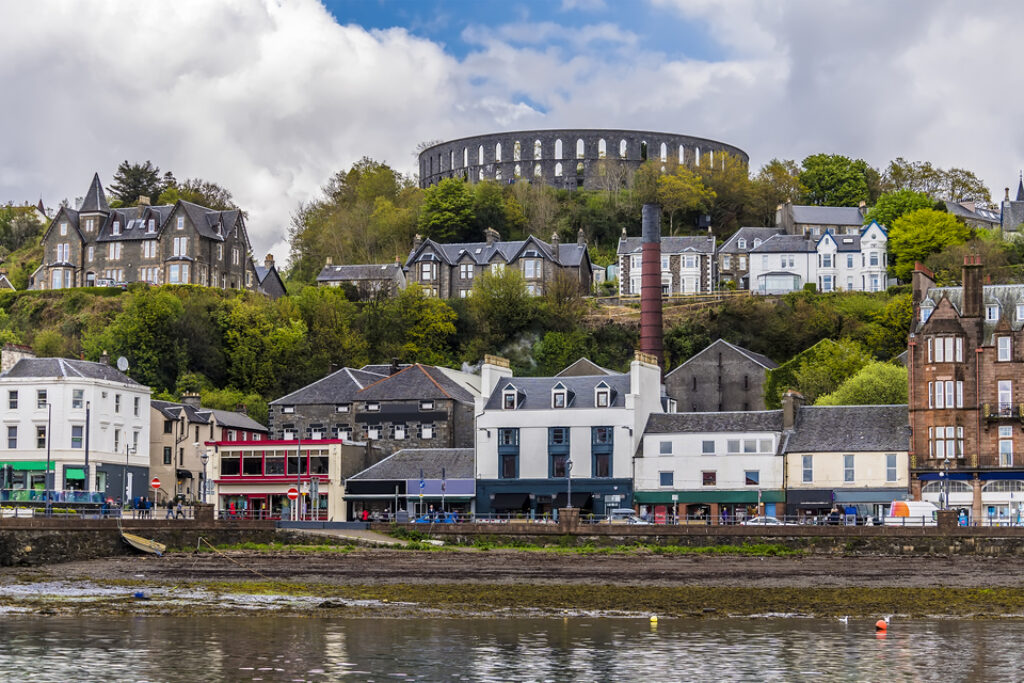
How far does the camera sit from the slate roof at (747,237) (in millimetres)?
123875

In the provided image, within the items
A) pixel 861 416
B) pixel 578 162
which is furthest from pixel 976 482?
pixel 578 162

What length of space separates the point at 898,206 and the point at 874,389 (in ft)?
151

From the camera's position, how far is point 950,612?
4703 cm

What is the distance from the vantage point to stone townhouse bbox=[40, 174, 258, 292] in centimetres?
11762

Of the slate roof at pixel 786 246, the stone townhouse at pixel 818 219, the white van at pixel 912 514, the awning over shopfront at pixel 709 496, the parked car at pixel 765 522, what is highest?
the stone townhouse at pixel 818 219

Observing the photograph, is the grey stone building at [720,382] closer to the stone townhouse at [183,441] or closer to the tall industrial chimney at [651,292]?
the tall industrial chimney at [651,292]

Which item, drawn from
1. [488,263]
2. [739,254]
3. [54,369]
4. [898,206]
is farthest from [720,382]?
[54,369]

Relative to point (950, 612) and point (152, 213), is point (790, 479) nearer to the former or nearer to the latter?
point (950, 612)

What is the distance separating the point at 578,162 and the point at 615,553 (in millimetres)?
→ 95232

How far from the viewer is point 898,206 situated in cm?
12412

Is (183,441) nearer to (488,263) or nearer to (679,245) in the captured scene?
(488,263)

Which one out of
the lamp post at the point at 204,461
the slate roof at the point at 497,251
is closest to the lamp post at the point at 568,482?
the lamp post at the point at 204,461

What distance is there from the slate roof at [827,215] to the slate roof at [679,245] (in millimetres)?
9892

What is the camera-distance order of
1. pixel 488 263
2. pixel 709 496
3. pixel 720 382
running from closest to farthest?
pixel 709 496 → pixel 720 382 → pixel 488 263
